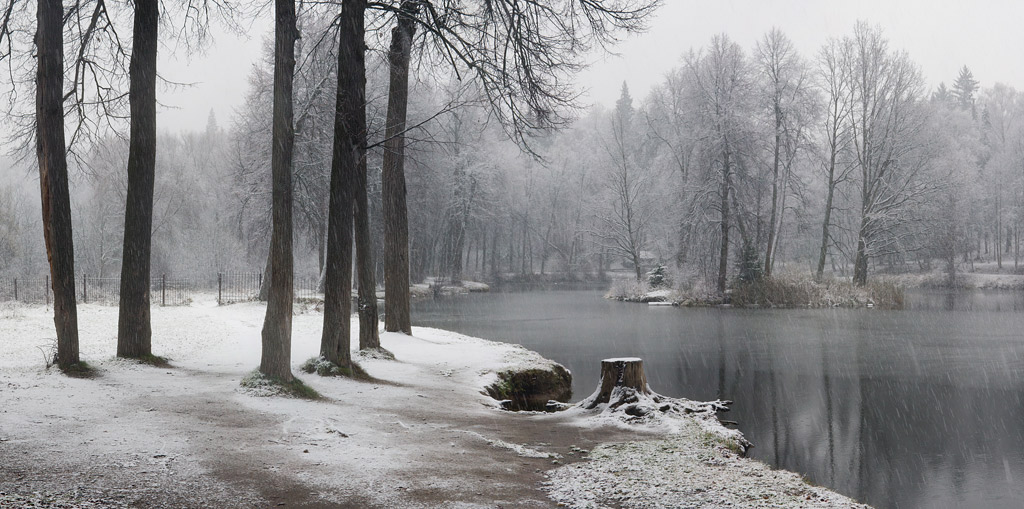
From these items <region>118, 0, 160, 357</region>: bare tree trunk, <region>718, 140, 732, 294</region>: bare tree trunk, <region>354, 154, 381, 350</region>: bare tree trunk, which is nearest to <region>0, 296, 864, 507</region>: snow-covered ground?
<region>118, 0, 160, 357</region>: bare tree trunk

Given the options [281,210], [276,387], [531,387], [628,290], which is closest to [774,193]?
[628,290]

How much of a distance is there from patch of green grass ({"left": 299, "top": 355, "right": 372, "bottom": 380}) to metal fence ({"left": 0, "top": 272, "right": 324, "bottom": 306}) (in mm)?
16292

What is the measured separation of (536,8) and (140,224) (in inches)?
243

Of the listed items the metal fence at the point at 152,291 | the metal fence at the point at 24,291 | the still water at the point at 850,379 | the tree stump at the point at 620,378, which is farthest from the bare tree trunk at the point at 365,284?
the metal fence at the point at 24,291

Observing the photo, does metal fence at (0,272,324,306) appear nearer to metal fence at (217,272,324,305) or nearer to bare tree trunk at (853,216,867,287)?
metal fence at (217,272,324,305)

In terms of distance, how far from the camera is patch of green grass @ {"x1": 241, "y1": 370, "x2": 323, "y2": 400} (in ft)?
27.2

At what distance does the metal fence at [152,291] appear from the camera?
24.9m

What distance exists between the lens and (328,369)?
9.55m

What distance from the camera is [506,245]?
67.9 metres

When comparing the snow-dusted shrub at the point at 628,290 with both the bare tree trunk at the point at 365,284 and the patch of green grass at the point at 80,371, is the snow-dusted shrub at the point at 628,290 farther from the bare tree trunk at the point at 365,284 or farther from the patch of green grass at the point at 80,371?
the patch of green grass at the point at 80,371

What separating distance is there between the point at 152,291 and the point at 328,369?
22513mm

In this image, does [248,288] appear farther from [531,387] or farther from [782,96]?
[782,96]

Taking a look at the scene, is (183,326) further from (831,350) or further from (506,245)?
(506,245)

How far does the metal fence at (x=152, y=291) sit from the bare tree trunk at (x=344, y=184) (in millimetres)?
16544
